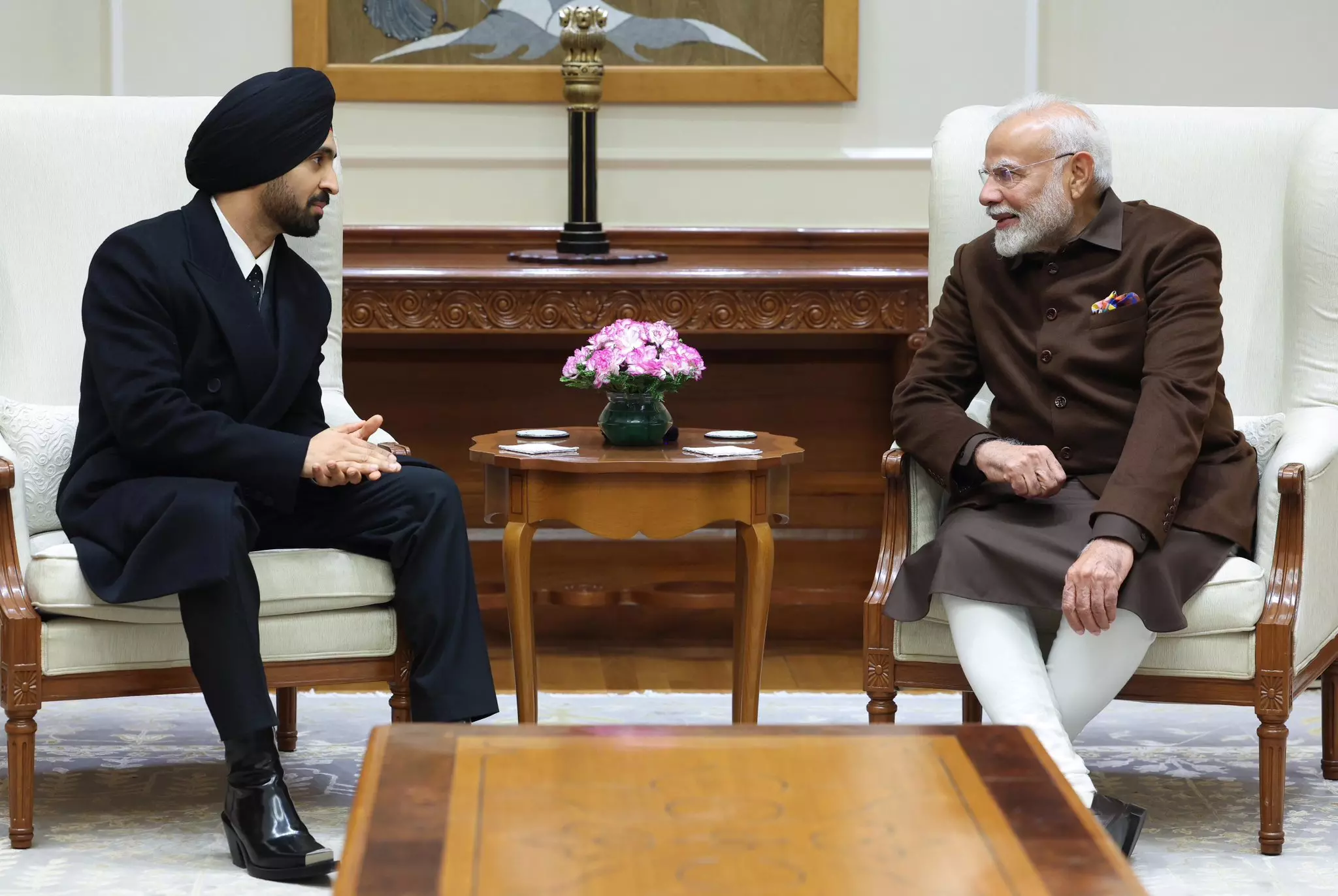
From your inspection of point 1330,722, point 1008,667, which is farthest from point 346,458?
point 1330,722

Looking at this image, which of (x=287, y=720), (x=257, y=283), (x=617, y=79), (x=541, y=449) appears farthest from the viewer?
(x=617, y=79)

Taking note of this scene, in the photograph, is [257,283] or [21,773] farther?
[257,283]

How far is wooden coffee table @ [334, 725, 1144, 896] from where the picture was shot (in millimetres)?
1762

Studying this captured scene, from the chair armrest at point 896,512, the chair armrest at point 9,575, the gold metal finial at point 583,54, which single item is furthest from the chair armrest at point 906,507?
the gold metal finial at point 583,54

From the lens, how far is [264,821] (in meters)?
2.88

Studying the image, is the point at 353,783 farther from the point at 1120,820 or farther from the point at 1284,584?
the point at 1284,584

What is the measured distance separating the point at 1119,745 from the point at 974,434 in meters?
0.97

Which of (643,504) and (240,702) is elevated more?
(643,504)

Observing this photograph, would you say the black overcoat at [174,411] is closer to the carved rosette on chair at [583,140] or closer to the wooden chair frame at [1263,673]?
the wooden chair frame at [1263,673]

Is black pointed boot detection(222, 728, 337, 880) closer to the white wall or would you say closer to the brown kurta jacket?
the brown kurta jacket

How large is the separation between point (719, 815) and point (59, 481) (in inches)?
75.4

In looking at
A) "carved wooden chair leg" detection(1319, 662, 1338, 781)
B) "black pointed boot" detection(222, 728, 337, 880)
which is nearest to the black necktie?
"black pointed boot" detection(222, 728, 337, 880)

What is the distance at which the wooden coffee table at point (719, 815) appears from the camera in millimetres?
1762

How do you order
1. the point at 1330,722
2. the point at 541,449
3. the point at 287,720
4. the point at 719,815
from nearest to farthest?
the point at 719,815 < the point at 541,449 < the point at 1330,722 < the point at 287,720
